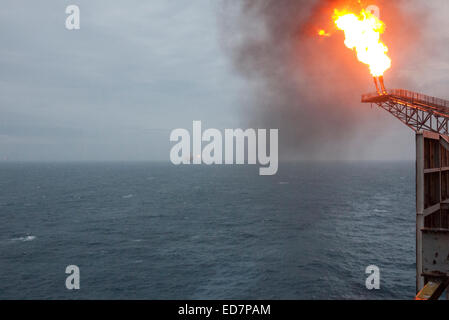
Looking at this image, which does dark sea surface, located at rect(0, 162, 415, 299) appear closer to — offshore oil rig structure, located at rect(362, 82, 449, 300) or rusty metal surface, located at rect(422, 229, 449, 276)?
offshore oil rig structure, located at rect(362, 82, 449, 300)

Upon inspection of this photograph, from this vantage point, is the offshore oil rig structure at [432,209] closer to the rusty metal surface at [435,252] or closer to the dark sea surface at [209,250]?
the rusty metal surface at [435,252]

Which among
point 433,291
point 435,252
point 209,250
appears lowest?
point 209,250

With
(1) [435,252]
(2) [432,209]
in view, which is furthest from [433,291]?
(2) [432,209]

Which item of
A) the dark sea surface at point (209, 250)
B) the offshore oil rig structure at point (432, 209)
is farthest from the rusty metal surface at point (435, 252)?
the dark sea surface at point (209, 250)

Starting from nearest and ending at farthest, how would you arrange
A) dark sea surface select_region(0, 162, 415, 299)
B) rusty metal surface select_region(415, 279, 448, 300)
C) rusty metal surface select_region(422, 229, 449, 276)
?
rusty metal surface select_region(415, 279, 448, 300)
rusty metal surface select_region(422, 229, 449, 276)
dark sea surface select_region(0, 162, 415, 299)

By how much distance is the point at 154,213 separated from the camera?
90250 mm

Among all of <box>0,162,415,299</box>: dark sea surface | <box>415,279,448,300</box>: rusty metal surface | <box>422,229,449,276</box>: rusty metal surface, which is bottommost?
<box>0,162,415,299</box>: dark sea surface

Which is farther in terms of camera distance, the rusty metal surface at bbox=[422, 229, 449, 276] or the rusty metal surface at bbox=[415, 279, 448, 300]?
the rusty metal surface at bbox=[422, 229, 449, 276]

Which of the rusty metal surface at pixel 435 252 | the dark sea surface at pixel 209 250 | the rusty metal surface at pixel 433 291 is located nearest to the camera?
the rusty metal surface at pixel 433 291

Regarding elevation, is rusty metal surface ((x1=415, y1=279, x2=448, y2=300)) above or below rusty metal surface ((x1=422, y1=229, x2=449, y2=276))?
below

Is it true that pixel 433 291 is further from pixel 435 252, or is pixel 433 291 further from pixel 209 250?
pixel 209 250

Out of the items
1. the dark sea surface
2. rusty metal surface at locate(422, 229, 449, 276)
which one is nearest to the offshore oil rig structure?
rusty metal surface at locate(422, 229, 449, 276)
